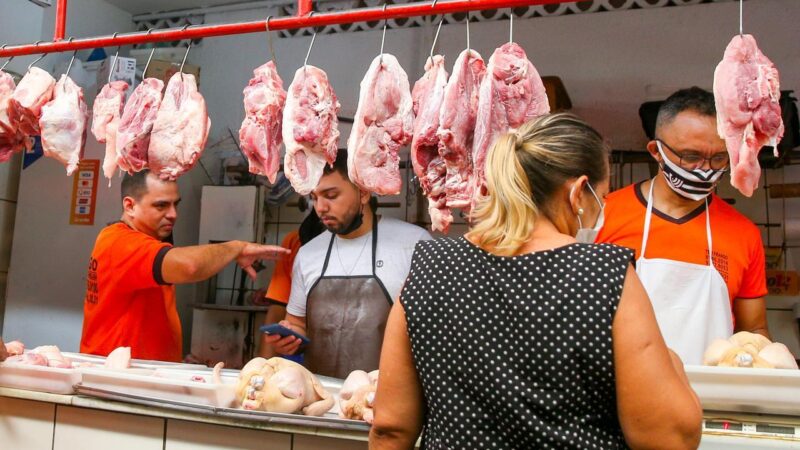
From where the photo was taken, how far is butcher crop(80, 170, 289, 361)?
3.54 m

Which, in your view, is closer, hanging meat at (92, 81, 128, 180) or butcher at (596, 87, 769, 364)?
butcher at (596, 87, 769, 364)

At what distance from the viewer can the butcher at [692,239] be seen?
288 centimetres

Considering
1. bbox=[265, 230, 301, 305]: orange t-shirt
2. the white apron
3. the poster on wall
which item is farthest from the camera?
the poster on wall

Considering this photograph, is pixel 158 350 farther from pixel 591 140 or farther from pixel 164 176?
pixel 591 140

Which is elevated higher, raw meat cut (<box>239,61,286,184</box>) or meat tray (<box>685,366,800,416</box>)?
raw meat cut (<box>239,61,286,184</box>)

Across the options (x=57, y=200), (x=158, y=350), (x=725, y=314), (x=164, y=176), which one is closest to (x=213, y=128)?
(x=57, y=200)

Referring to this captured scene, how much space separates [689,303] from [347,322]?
6.15 feet

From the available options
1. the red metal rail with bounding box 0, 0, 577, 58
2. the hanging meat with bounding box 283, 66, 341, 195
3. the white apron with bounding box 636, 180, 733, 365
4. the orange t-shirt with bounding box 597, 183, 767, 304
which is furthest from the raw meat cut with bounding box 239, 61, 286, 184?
the white apron with bounding box 636, 180, 733, 365

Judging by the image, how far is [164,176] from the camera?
10.1 ft

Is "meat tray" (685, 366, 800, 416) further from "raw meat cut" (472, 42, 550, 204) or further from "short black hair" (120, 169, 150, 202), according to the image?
"short black hair" (120, 169, 150, 202)

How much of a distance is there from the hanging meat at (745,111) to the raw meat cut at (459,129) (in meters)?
0.84

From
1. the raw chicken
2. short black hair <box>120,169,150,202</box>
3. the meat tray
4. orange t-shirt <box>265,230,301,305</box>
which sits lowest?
the raw chicken

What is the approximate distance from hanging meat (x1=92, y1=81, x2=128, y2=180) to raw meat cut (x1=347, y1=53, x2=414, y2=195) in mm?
1222

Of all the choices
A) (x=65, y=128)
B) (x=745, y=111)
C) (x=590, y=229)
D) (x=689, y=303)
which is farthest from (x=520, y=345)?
(x=65, y=128)
